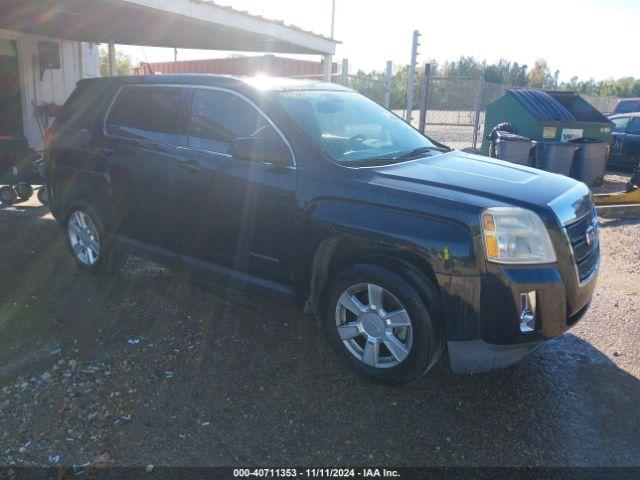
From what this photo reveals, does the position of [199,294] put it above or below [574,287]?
below

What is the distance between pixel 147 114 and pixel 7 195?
5.12 meters

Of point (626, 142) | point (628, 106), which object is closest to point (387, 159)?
point (626, 142)

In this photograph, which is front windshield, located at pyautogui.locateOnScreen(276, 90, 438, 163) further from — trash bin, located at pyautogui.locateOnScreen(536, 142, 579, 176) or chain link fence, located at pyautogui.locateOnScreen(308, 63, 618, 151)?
trash bin, located at pyautogui.locateOnScreen(536, 142, 579, 176)

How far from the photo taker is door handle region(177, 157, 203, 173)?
4.11 m

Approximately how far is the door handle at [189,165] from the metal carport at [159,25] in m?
5.07

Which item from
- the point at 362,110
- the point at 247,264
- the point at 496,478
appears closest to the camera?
the point at 496,478

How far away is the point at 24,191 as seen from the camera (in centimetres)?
875

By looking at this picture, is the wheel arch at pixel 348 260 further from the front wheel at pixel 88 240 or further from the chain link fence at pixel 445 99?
the chain link fence at pixel 445 99

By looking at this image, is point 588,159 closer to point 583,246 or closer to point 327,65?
point 327,65

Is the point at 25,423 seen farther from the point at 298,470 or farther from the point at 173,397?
the point at 298,470

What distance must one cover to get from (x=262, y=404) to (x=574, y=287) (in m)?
1.98

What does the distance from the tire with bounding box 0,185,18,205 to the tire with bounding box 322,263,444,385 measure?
6928 millimetres

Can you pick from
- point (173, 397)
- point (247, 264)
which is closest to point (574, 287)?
point (247, 264)

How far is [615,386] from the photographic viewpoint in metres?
3.47
